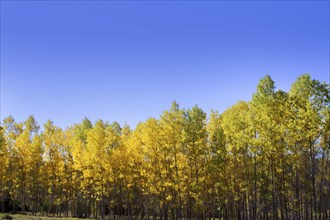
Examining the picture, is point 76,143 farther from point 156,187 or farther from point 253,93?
point 253,93

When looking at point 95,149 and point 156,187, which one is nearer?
point 156,187

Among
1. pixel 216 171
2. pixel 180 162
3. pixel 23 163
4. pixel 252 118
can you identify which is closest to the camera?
pixel 252 118

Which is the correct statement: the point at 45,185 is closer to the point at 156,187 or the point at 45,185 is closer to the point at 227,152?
the point at 156,187

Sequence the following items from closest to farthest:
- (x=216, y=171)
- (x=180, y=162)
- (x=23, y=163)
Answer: (x=216, y=171) → (x=180, y=162) → (x=23, y=163)

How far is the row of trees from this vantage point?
32.5 meters

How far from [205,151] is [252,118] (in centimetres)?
1054

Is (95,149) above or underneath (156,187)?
above

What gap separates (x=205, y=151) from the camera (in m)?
43.2

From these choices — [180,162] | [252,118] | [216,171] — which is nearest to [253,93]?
[252,118]

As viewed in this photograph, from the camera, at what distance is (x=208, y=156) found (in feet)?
146

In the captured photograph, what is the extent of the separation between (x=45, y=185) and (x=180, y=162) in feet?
96.8

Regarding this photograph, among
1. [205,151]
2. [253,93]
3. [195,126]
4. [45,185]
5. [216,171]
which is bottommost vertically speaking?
[45,185]

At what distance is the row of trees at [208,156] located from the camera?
32531 millimetres

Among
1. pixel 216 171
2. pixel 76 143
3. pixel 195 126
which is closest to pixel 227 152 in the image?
pixel 216 171
